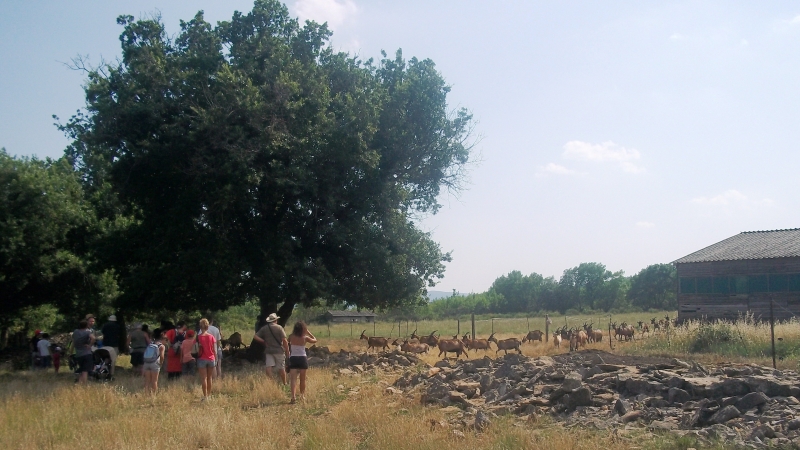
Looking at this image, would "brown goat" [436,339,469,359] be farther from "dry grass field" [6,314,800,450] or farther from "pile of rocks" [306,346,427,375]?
"dry grass field" [6,314,800,450]

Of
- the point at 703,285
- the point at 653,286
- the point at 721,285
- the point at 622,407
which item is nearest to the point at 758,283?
the point at 721,285

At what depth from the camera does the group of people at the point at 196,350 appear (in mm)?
13922

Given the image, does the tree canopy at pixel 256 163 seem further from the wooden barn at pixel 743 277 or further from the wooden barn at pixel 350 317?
the wooden barn at pixel 350 317

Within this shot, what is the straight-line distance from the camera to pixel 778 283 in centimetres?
3288

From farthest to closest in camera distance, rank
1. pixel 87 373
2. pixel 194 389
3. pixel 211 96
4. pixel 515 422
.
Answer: pixel 211 96, pixel 87 373, pixel 194 389, pixel 515 422

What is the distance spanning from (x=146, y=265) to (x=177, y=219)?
6.23 ft

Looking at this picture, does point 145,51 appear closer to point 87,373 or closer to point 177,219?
point 177,219

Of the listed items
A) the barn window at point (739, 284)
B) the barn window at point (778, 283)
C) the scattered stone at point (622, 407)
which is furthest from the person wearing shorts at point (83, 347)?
the barn window at point (778, 283)

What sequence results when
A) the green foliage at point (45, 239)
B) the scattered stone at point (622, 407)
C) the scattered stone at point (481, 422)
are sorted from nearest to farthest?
the scattered stone at point (481, 422)
the scattered stone at point (622, 407)
the green foliage at point (45, 239)

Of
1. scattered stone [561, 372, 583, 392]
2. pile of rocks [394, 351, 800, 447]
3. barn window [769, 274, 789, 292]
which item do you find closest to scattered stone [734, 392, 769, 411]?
pile of rocks [394, 351, 800, 447]

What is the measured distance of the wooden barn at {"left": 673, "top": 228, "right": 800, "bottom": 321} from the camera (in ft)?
107

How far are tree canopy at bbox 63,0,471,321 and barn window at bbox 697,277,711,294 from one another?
19148 millimetres

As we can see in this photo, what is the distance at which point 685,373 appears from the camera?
12.8m

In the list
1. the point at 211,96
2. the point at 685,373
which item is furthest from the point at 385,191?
the point at 685,373
